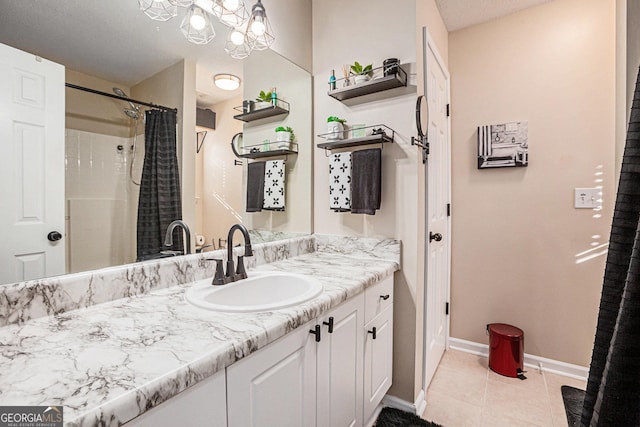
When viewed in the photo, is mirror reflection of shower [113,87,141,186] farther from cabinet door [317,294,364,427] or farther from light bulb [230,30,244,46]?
cabinet door [317,294,364,427]

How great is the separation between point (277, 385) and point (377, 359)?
77cm

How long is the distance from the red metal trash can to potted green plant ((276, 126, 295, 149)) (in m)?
1.91

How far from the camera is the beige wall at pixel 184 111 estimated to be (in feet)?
4.02

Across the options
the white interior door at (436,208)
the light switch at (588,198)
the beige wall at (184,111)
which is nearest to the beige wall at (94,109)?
the beige wall at (184,111)

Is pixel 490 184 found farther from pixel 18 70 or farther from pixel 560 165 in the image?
pixel 18 70

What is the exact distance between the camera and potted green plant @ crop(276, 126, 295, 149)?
1.88m

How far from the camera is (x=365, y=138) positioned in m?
1.64

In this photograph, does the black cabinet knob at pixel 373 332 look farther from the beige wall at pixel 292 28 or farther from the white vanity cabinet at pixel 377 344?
the beige wall at pixel 292 28

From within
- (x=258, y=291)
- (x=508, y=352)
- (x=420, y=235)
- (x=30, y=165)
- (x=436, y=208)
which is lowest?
(x=508, y=352)

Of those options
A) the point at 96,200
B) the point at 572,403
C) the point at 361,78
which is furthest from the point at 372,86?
the point at 572,403

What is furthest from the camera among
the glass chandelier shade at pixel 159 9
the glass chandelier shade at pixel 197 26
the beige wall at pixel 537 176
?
the beige wall at pixel 537 176

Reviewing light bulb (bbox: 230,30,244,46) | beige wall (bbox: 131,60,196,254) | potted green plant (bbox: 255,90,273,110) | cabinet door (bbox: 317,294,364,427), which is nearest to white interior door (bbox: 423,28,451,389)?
cabinet door (bbox: 317,294,364,427)

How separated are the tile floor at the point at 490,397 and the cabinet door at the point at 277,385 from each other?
1.11m

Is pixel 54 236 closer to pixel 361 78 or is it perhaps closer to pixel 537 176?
pixel 361 78
